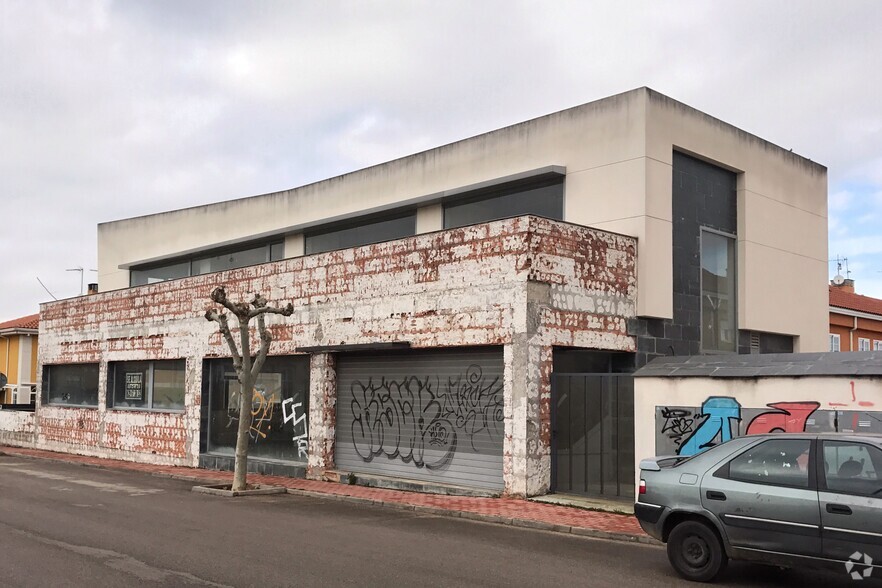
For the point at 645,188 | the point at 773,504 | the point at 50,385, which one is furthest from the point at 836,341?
the point at 50,385

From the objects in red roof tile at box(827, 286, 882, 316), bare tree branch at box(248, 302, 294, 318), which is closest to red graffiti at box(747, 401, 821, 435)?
bare tree branch at box(248, 302, 294, 318)

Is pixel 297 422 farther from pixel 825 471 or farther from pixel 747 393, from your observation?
pixel 825 471

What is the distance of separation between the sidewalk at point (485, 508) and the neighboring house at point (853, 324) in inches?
853

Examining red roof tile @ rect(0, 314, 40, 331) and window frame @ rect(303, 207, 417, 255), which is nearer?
window frame @ rect(303, 207, 417, 255)

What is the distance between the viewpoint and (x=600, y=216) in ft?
53.3

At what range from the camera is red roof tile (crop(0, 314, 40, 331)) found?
40.2 metres

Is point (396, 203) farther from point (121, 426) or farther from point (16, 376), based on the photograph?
point (16, 376)

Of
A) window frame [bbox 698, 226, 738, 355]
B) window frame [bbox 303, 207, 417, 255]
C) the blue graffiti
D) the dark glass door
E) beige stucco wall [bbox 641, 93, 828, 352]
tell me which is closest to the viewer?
the blue graffiti

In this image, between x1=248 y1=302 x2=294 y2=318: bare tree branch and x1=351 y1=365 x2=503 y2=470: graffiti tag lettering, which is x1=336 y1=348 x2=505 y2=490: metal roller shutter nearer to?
x1=351 y1=365 x2=503 y2=470: graffiti tag lettering

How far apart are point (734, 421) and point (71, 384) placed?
21955 millimetres

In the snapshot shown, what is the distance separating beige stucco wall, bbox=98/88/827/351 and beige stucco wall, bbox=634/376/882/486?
2857 millimetres

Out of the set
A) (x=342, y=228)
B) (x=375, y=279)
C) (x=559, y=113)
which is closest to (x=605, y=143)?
(x=559, y=113)

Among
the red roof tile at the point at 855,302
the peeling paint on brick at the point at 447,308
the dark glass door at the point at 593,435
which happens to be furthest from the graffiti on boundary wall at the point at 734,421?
the red roof tile at the point at 855,302

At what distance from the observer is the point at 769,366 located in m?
12.4
